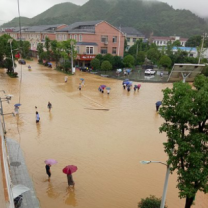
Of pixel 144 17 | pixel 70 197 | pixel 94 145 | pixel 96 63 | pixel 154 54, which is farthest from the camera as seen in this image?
pixel 144 17

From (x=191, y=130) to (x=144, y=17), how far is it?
134430 millimetres

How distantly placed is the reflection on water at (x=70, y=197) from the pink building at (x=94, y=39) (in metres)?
36.2

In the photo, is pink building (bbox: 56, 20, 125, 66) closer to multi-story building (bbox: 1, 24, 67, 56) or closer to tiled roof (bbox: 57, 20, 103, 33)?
tiled roof (bbox: 57, 20, 103, 33)

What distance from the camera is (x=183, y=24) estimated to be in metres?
119

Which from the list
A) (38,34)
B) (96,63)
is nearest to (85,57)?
(96,63)

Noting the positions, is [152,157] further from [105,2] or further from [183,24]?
[105,2]

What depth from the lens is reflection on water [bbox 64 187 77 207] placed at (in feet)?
30.5

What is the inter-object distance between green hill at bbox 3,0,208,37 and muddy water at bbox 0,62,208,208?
9429 centimetres

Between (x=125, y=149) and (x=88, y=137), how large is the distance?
3.01 metres

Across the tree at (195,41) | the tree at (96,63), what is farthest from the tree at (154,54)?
the tree at (195,41)

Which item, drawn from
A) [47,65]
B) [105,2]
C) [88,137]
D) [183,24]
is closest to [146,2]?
[105,2]

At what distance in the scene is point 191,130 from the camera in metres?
6.33

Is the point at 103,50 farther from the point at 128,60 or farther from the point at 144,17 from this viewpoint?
the point at 144,17

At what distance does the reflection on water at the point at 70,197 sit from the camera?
9297mm
